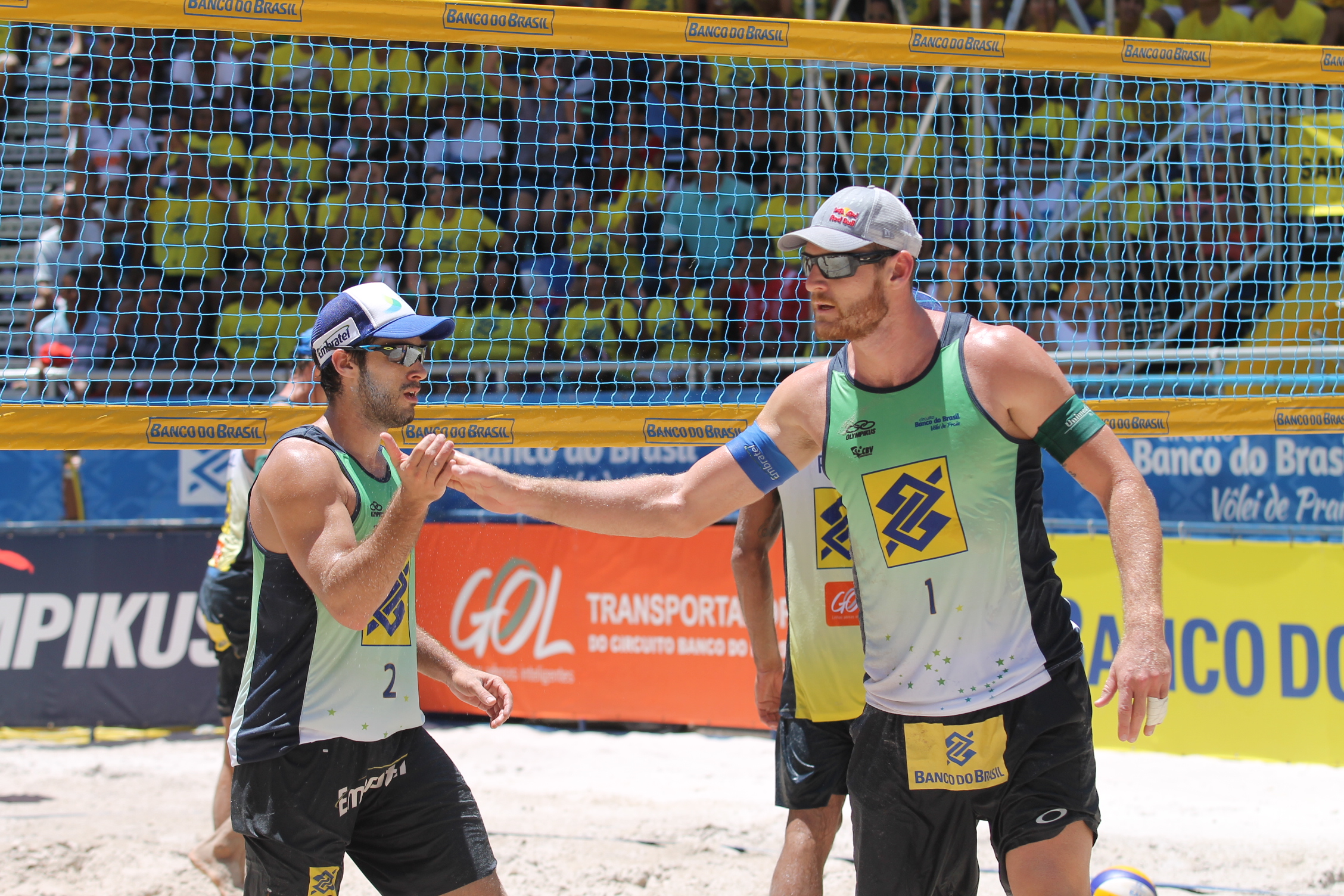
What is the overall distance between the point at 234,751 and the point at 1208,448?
543 cm

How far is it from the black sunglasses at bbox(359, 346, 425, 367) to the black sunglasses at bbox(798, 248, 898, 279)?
0.92 m

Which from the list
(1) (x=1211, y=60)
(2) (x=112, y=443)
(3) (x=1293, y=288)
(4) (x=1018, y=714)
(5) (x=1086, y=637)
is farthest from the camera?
(3) (x=1293, y=288)

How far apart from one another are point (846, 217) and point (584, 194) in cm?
486

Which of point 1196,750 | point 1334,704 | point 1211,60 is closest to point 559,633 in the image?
point 1196,750

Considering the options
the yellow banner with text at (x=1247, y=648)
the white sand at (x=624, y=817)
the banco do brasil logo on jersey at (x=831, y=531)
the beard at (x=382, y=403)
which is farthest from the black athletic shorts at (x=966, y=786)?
the yellow banner with text at (x=1247, y=648)

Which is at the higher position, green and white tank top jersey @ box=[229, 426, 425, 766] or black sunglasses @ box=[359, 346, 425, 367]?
black sunglasses @ box=[359, 346, 425, 367]

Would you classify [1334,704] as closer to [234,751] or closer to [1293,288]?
[1293,288]

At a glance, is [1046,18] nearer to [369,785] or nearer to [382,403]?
[382,403]

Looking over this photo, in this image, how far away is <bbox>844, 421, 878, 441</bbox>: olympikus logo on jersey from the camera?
2.63 meters

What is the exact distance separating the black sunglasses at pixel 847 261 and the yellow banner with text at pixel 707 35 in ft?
4.28

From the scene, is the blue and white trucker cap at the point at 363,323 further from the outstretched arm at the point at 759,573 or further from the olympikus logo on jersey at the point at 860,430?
the outstretched arm at the point at 759,573

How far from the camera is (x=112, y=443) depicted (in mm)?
3426

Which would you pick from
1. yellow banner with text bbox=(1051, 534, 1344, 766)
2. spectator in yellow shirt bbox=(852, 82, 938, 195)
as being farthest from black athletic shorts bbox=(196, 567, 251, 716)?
spectator in yellow shirt bbox=(852, 82, 938, 195)

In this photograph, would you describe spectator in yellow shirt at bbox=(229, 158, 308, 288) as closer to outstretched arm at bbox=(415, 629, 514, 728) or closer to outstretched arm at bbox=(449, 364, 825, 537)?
outstretched arm at bbox=(415, 629, 514, 728)
